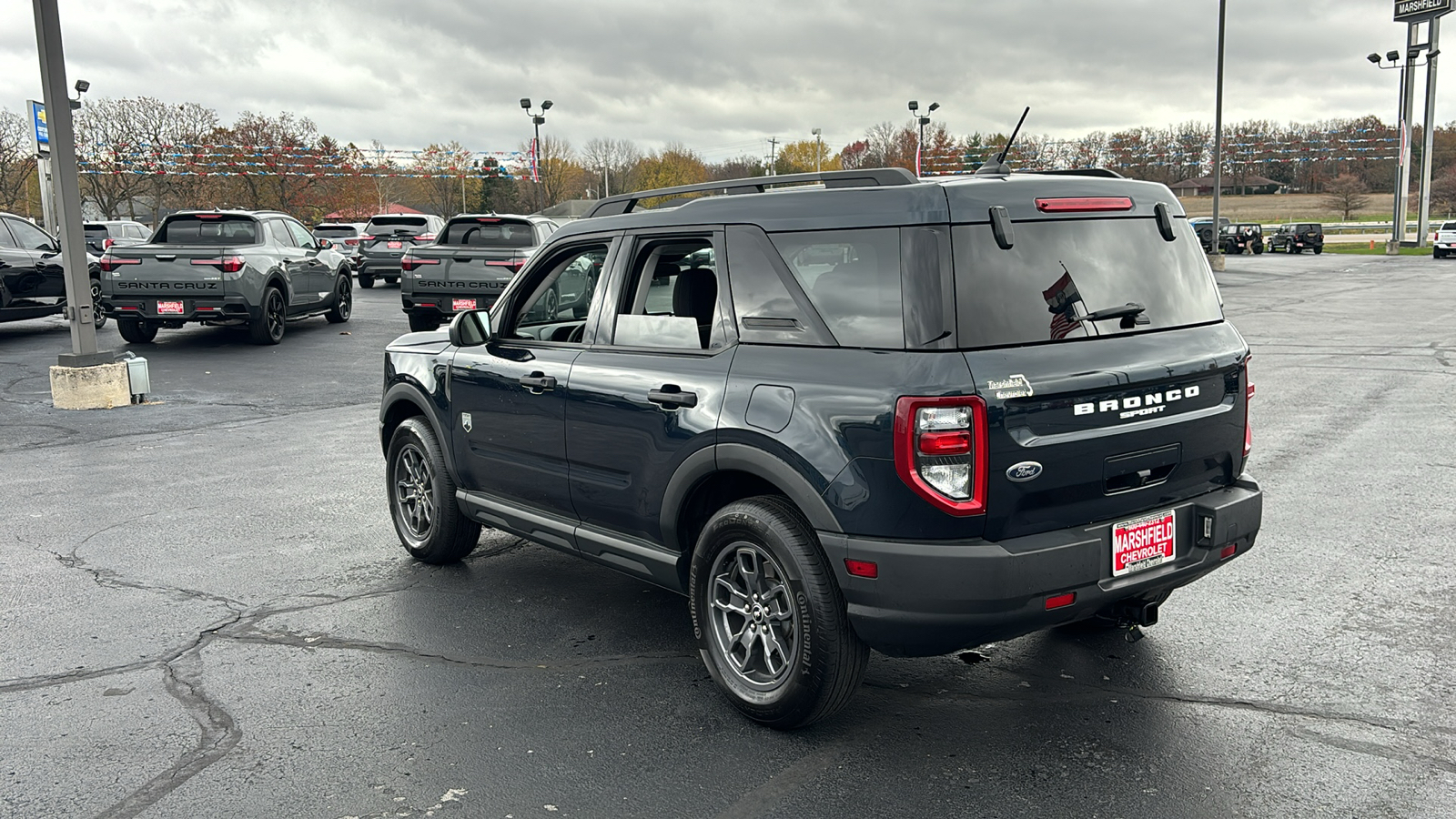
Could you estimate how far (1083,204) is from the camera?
12.6ft

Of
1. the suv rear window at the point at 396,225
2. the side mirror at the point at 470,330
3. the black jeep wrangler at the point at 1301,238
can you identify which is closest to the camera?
the side mirror at the point at 470,330

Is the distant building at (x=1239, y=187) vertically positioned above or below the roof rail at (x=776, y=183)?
above

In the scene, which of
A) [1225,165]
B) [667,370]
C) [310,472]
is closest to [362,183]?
[310,472]

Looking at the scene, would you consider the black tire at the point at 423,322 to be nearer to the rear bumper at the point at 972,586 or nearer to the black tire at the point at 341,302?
the black tire at the point at 341,302

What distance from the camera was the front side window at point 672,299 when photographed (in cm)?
424

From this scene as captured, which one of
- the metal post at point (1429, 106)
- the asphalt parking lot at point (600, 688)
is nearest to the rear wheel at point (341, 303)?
the asphalt parking lot at point (600, 688)

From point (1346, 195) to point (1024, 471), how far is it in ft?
311

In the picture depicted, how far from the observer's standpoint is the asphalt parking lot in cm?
346

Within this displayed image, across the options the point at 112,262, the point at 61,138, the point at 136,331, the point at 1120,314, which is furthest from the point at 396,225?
the point at 1120,314

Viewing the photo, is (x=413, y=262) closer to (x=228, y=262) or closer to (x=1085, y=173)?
(x=228, y=262)

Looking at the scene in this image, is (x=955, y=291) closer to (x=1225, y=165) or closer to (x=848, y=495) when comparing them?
(x=848, y=495)

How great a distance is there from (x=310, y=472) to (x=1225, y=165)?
109921mm

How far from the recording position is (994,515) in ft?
11.2

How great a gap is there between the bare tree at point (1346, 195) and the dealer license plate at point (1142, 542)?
9098 cm
